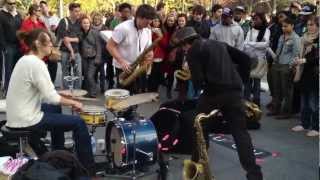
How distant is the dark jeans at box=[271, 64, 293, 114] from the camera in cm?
770

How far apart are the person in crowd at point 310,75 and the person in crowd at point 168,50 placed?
284 cm

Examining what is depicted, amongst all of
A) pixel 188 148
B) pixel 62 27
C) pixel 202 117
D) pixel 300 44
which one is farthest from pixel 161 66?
pixel 202 117

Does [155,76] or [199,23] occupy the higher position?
[199,23]

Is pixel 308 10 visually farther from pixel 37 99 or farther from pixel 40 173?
pixel 40 173

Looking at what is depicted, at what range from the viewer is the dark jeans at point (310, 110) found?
6699mm

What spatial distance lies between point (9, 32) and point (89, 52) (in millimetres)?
1489

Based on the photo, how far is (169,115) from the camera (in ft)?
18.9

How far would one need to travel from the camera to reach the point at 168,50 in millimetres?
9141

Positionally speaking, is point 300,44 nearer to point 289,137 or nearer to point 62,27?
point 289,137

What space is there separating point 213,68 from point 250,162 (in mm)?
918

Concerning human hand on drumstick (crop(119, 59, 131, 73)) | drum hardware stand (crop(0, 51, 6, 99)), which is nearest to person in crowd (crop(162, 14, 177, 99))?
drum hardware stand (crop(0, 51, 6, 99))

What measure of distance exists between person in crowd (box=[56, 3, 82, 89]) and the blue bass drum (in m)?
4.33

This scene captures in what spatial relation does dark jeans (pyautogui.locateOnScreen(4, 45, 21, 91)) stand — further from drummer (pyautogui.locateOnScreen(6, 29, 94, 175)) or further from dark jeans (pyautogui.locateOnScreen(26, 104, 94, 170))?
drummer (pyautogui.locateOnScreen(6, 29, 94, 175))

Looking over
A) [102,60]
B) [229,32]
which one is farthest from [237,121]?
[102,60]
